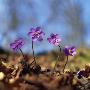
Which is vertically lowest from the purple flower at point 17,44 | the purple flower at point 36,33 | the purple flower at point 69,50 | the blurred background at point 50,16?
the blurred background at point 50,16

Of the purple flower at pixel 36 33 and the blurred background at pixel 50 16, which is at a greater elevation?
the purple flower at pixel 36 33

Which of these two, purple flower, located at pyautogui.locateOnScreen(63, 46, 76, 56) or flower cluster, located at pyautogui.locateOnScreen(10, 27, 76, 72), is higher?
flower cluster, located at pyautogui.locateOnScreen(10, 27, 76, 72)

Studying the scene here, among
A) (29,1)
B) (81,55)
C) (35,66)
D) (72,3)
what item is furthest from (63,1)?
(35,66)

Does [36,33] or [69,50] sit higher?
[36,33]

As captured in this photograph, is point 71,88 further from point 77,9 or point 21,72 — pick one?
point 77,9

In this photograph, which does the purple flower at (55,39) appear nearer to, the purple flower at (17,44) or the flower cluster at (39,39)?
the flower cluster at (39,39)

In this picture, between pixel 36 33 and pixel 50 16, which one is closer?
pixel 36 33

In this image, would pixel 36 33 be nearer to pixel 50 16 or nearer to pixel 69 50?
pixel 69 50

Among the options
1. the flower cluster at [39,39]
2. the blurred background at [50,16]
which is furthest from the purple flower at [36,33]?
the blurred background at [50,16]

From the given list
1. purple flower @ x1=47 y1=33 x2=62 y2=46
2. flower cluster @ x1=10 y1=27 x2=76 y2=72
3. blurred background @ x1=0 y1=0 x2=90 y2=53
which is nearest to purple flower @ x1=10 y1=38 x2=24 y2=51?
flower cluster @ x1=10 y1=27 x2=76 y2=72

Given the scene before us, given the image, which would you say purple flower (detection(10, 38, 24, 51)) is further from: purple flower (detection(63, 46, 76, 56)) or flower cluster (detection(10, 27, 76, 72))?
purple flower (detection(63, 46, 76, 56))

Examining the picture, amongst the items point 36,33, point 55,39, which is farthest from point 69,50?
point 36,33

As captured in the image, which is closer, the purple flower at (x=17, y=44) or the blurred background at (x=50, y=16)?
the purple flower at (x=17, y=44)

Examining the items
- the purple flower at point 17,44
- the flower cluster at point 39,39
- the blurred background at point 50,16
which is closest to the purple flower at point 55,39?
the flower cluster at point 39,39
